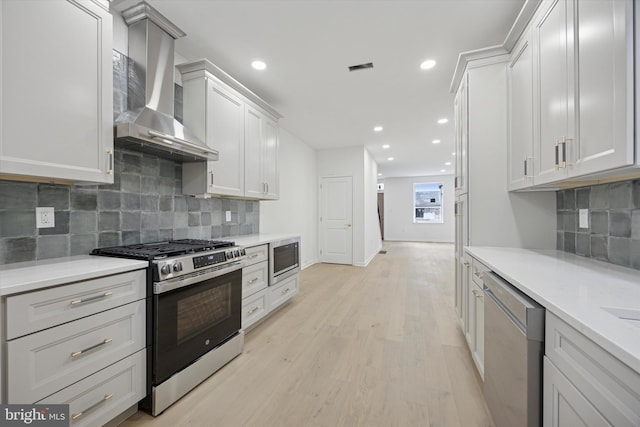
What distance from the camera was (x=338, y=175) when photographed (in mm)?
6137

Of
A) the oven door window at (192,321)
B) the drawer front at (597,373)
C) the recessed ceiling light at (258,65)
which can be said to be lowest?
the oven door window at (192,321)

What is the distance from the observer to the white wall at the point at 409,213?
10180 millimetres

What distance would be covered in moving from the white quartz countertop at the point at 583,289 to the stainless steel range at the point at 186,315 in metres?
1.87

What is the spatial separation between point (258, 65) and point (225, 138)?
2.89 ft

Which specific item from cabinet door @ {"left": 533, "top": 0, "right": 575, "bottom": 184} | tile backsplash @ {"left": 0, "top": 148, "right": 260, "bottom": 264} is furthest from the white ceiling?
tile backsplash @ {"left": 0, "top": 148, "right": 260, "bottom": 264}

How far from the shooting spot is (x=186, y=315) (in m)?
1.74

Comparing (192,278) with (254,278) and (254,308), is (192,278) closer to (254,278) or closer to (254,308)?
(254,278)

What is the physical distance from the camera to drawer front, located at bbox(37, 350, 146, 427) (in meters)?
1.22

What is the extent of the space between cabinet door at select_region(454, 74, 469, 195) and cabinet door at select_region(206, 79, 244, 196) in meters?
2.29

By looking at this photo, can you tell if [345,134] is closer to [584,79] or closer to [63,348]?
[584,79]

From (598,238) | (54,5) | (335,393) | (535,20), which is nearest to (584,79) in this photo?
(535,20)

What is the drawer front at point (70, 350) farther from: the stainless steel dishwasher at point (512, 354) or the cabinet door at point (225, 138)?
the stainless steel dishwasher at point (512, 354)

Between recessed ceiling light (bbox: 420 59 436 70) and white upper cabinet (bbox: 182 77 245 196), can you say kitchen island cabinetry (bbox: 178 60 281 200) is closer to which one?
white upper cabinet (bbox: 182 77 245 196)

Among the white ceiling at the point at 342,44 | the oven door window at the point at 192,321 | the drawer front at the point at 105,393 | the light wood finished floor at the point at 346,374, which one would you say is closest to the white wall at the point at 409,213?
the white ceiling at the point at 342,44
